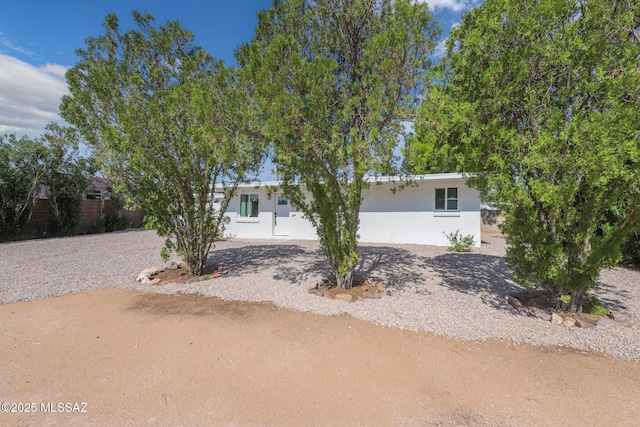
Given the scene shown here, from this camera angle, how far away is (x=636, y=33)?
11.6 feet

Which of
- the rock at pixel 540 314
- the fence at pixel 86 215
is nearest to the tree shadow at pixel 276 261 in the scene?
the rock at pixel 540 314

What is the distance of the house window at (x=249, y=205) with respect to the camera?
1420 cm

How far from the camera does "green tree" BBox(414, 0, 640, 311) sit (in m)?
3.32

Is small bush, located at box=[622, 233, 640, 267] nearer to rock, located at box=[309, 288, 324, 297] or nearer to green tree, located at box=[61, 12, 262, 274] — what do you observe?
rock, located at box=[309, 288, 324, 297]

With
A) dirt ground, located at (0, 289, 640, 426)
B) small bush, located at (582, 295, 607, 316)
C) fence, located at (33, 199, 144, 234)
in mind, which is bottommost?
dirt ground, located at (0, 289, 640, 426)

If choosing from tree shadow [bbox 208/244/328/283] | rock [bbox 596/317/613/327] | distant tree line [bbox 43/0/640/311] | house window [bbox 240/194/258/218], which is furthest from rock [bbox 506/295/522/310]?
house window [bbox 240/194/258/218]

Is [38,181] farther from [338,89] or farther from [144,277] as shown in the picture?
[338,89]

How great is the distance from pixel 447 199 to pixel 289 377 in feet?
32.9

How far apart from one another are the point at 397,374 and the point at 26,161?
1583 centimetres

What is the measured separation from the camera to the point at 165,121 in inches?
207

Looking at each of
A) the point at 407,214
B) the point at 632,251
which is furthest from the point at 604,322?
the point at 407,214

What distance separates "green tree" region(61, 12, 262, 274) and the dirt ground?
251 cm

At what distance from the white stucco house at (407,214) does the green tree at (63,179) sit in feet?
24.6

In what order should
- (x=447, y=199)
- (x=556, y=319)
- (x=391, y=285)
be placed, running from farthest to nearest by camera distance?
(x=447, y=199) → (x=391, y=285) → (x=556, y=319)
